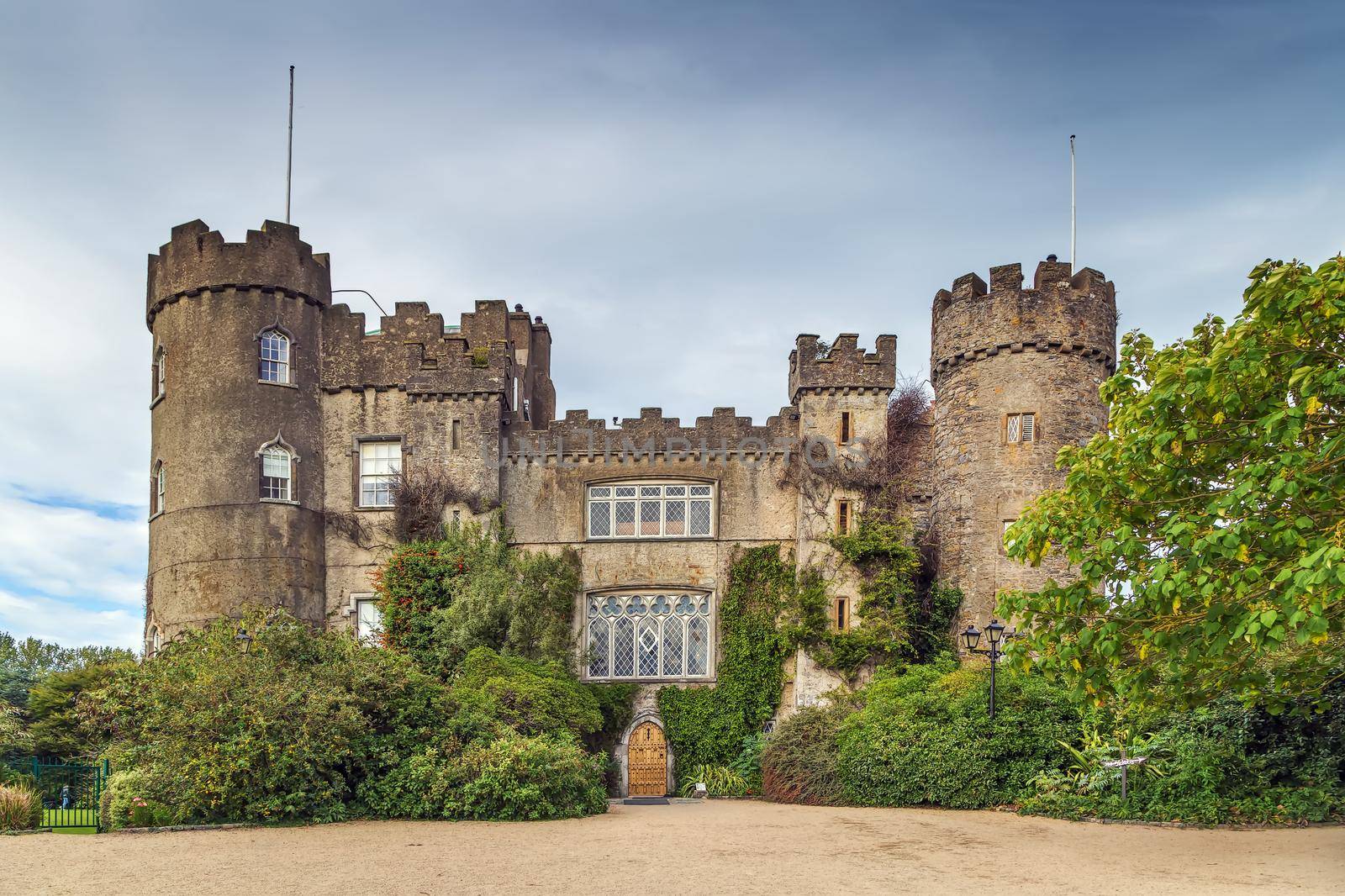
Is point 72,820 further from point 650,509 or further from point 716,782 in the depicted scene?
point 650,509

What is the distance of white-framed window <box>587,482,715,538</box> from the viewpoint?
86.5ft

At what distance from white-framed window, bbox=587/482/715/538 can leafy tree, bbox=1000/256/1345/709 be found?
1413cm

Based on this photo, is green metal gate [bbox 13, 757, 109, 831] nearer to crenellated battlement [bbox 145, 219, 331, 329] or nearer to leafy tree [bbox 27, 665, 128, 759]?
leafy tree [bbox 27, 665, 128, 759]

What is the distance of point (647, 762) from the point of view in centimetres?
2503

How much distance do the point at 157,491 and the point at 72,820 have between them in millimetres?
9849

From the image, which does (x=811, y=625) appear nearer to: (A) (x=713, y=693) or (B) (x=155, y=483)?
(A) (x=713, y=693)

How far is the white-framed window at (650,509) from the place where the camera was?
2636 cm

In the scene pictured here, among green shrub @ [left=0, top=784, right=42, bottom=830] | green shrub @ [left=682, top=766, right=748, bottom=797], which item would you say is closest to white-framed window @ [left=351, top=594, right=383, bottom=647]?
green shrub @ [left=682, top=766, right=748, bottom=797]

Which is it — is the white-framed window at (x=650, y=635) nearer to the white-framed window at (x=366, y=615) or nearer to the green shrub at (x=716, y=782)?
the green shrub at (x=716, y=782)

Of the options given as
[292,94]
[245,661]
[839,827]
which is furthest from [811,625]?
[292,94]

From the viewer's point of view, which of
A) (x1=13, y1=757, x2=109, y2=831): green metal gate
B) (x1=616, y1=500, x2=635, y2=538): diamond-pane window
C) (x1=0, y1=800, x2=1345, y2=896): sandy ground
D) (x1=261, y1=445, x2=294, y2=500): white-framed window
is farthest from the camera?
(x1=616, y1=500, x2=635, y2=538): diamond-pane window

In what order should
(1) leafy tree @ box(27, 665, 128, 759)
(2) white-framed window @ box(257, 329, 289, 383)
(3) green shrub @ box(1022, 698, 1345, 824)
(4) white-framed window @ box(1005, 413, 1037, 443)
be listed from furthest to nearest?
(1) leafy tree @ box(27, 665, 128, 759)
(2) white-framed window @ box(257, 329, 289, 383)
(4) white-framed window @ box(1005, 413, 1037, 443)
(3) green shrub @ box(1022, 698, 1345, 824)

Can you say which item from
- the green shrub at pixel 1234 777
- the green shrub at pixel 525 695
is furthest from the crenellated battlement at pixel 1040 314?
the green shrub at pixel 525 695

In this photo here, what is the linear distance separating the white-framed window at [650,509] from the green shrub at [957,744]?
7270mm
